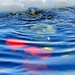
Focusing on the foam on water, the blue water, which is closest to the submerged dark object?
the blue water

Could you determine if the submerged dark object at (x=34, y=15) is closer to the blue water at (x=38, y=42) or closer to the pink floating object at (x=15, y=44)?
the blue water at (x=38, y=42)

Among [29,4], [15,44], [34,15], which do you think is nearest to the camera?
[15,44]

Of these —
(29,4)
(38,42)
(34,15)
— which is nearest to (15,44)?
(38,42)

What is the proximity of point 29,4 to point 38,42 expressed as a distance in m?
1.83

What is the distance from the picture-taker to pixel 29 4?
5453 mm

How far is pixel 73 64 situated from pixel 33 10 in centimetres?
223

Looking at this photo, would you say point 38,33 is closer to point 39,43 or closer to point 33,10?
point 39,43

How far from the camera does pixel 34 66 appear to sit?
315 centimetres

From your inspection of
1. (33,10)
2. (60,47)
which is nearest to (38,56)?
(60,47)

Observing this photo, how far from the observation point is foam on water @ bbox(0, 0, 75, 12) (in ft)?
17.2

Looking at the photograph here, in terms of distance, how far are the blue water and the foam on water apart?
0.68 ft

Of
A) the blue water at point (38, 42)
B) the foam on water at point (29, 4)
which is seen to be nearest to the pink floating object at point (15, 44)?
the blue water at point (38, 42)

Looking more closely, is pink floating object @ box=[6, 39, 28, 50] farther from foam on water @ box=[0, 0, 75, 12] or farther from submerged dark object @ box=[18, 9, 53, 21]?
foam on water @ box=[0, 0, 75, 12]

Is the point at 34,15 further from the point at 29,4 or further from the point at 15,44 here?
the point at 15,44
